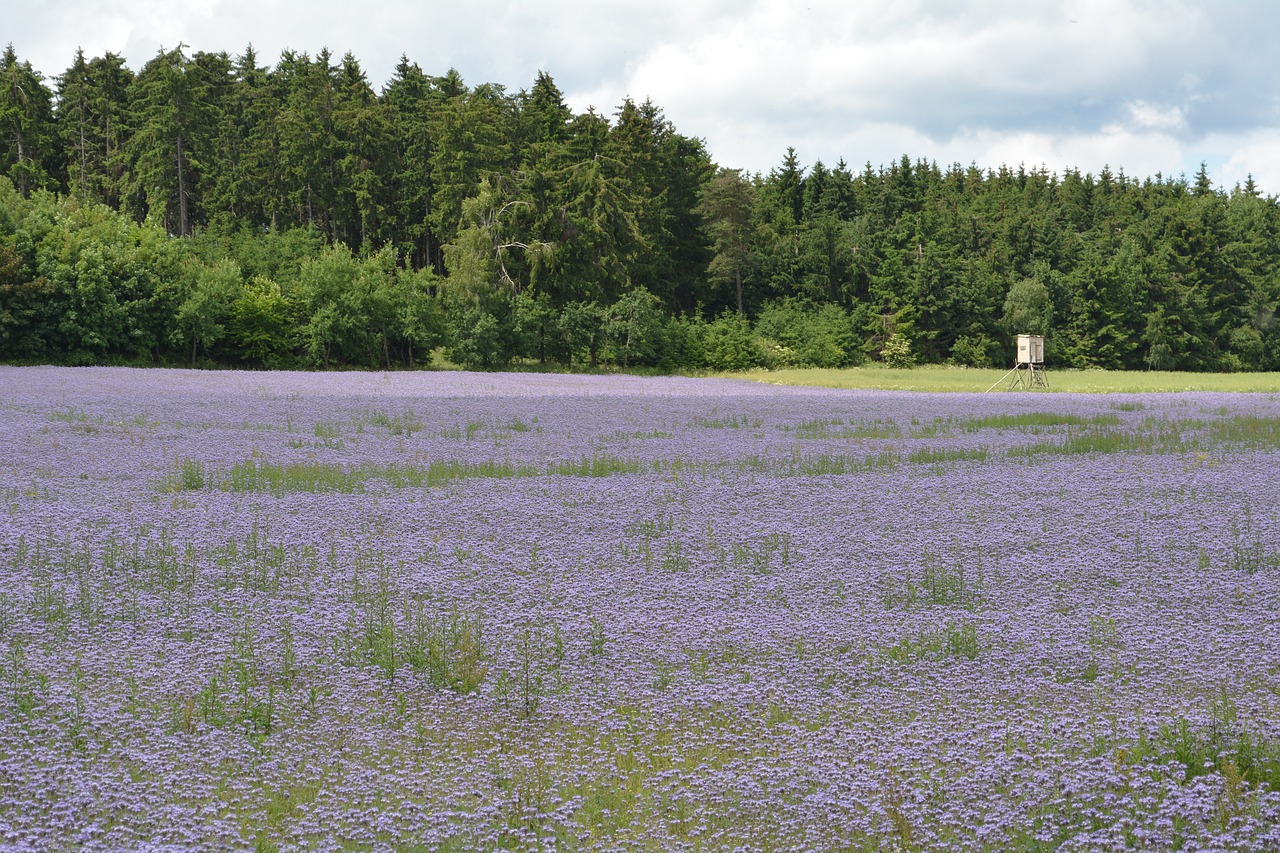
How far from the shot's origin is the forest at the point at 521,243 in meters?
55.8

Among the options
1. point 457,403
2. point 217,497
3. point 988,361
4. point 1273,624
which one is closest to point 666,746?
point 1273,624

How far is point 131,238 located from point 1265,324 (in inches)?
3379

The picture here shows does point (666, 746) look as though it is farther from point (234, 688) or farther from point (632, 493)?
point (632, 493)

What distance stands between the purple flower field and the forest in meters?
41.5

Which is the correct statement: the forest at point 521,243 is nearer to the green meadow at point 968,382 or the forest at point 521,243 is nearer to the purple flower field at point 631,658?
the green meadow at point 968,382

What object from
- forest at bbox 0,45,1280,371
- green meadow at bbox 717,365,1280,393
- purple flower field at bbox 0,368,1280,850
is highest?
forest at bbox 0,45,1280,371

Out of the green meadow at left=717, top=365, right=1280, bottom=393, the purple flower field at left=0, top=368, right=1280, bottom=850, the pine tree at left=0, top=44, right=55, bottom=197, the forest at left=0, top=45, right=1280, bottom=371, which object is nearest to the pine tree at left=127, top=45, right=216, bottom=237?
the forest at left=0, top=45, right=1280, bottom=371

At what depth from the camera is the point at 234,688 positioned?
268 inches


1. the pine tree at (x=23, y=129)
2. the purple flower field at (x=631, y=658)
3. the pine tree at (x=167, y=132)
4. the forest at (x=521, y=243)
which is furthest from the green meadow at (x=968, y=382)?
the pine tree at (x=23, y=129)

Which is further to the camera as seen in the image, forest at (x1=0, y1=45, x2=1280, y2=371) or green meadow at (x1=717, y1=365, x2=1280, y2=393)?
forest at (x1=0, y1=45, x2=1280, y2=371)

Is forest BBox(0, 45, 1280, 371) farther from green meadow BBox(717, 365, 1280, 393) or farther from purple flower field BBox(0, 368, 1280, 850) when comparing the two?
purple flower field BBox(0, 368, 1280, 850)

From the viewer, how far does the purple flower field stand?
17.3ft

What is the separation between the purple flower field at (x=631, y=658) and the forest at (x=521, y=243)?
136 ft

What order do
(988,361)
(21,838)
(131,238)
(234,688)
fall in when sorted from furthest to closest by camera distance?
(988,361), (131,238), (234,688), (21,838)
